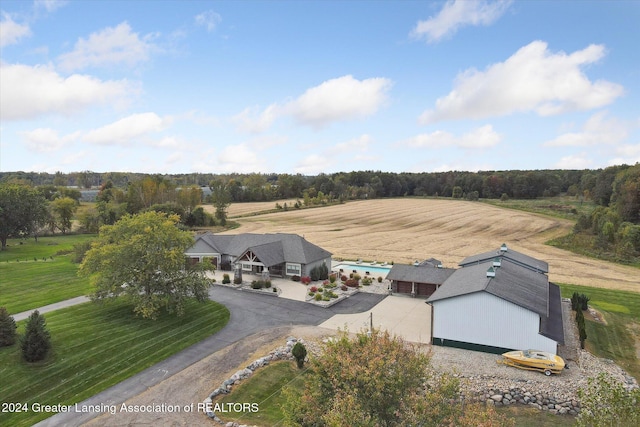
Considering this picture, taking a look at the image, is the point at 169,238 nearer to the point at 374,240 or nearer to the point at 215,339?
the point at 215,339

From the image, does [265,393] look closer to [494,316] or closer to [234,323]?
[234,323]

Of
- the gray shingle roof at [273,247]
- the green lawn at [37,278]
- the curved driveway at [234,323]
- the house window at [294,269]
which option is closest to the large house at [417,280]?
the curved driveway at [234,323]

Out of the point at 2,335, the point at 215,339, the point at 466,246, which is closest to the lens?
the point at 2,335

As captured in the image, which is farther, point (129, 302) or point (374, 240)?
point (374, 240)

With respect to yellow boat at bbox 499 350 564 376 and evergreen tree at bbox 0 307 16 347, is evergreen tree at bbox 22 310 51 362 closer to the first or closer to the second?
evergreen tree at bbox 0 307 16 347

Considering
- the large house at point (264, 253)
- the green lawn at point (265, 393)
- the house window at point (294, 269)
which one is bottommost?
the green lawn at point (265, 393)

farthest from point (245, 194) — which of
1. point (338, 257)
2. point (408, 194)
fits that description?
point (338, 257)

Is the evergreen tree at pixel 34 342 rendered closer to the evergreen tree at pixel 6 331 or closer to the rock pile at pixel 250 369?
the evergreen tree at pixel 6 331
